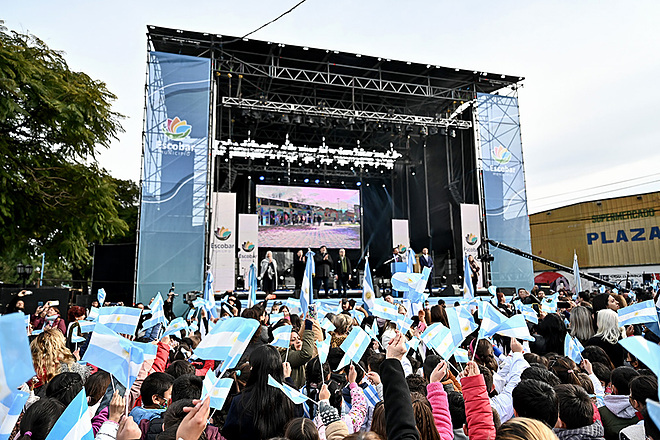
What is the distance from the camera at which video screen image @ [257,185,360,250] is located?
19.2m

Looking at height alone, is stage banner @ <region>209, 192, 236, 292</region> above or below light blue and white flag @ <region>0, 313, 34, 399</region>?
above

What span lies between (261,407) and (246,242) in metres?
14.4

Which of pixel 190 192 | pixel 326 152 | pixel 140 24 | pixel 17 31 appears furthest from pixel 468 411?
pixel 326 152

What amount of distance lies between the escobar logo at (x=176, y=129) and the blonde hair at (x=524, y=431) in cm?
1371

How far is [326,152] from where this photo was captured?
19016mm

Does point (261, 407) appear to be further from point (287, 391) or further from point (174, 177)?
point (174, 177)

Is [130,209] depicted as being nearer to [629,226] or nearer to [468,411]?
[468,411]

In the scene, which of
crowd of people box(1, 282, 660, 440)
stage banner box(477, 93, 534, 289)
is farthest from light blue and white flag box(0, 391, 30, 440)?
stage banner box(477, 93, 534, 289)

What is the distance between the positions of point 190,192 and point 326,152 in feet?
23.0

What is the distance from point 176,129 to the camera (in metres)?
13.8

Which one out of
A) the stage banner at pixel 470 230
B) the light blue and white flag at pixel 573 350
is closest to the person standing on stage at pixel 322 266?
the stage banner at pixel 470 230

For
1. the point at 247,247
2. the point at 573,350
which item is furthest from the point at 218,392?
the point at 247,247

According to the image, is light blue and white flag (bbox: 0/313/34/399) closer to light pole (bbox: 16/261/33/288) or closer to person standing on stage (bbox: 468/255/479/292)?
light pole (bbox: 16/261/33/288)

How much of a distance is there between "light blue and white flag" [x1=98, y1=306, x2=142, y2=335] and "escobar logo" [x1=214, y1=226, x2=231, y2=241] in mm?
10819
